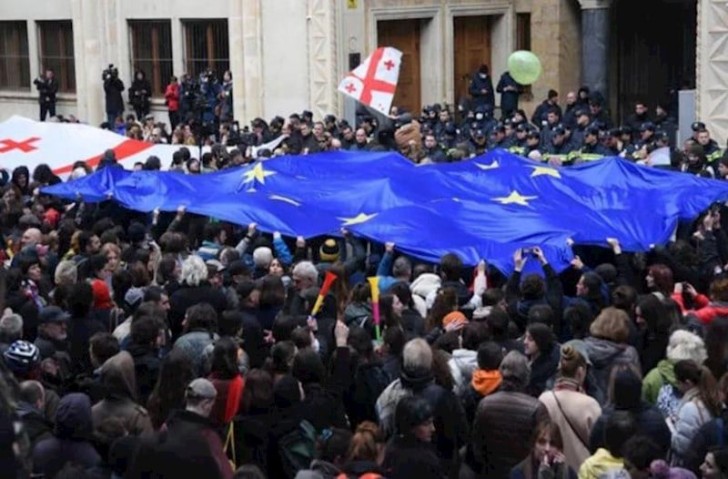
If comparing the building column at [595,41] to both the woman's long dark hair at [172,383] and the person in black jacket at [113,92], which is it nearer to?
the person in black jacket at [113,92]

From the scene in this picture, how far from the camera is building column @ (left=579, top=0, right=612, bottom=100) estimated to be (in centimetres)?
2622

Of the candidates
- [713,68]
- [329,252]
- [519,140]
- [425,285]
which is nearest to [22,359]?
[425,285]

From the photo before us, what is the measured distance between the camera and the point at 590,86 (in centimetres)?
2667

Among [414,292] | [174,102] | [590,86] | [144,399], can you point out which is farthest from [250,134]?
[144,399]

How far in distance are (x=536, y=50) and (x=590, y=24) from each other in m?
1.67

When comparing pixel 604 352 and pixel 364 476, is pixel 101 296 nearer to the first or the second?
pixel 604 352

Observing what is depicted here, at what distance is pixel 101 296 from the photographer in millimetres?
10758

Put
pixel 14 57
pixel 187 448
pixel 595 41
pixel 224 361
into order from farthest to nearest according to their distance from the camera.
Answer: pixel 14 57 < pixel 595 41 < pixel 224 361 < pixel 187 448

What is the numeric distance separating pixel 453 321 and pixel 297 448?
225 centimetres

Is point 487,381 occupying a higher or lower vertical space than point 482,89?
lower

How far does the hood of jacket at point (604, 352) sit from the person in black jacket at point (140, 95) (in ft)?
68.3

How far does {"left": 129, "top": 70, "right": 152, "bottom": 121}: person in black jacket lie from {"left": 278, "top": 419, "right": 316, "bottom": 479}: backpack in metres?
21.4

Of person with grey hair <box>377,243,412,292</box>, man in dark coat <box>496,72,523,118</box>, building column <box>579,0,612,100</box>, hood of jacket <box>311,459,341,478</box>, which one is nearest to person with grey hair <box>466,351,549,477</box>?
hood of jacket <box>311,459,341,478</box>

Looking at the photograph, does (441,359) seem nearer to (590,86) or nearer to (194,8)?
(590,86)
